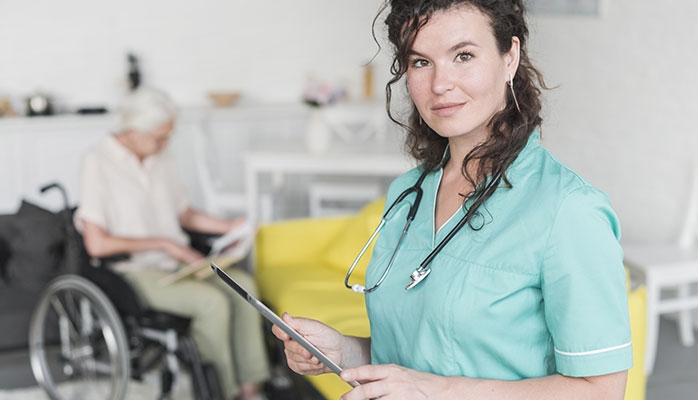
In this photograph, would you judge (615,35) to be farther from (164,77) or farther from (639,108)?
(164,77)

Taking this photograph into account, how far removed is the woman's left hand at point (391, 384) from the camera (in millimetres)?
1098

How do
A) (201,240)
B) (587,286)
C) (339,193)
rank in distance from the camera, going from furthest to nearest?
(339,193) < (201,240) < (587,286)

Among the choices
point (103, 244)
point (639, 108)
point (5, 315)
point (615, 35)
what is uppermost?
point (615, 35)

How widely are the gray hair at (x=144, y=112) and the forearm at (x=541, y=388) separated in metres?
2.52

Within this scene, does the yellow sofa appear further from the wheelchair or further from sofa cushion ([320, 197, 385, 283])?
the wheelchair

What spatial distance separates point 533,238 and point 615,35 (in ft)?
12.4

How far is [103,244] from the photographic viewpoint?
315 cm

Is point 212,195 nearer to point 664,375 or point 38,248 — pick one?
point 38,248

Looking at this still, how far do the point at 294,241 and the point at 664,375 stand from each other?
177cm

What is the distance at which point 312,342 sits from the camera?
1345mm

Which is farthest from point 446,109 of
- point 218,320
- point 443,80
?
point 218,320

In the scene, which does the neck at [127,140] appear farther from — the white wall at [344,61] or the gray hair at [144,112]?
the white wall at [344,61]

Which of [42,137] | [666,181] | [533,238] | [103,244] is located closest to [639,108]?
[666,181]

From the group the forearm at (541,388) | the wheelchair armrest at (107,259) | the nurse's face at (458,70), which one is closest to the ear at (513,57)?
the nurse's face at (458,70)
